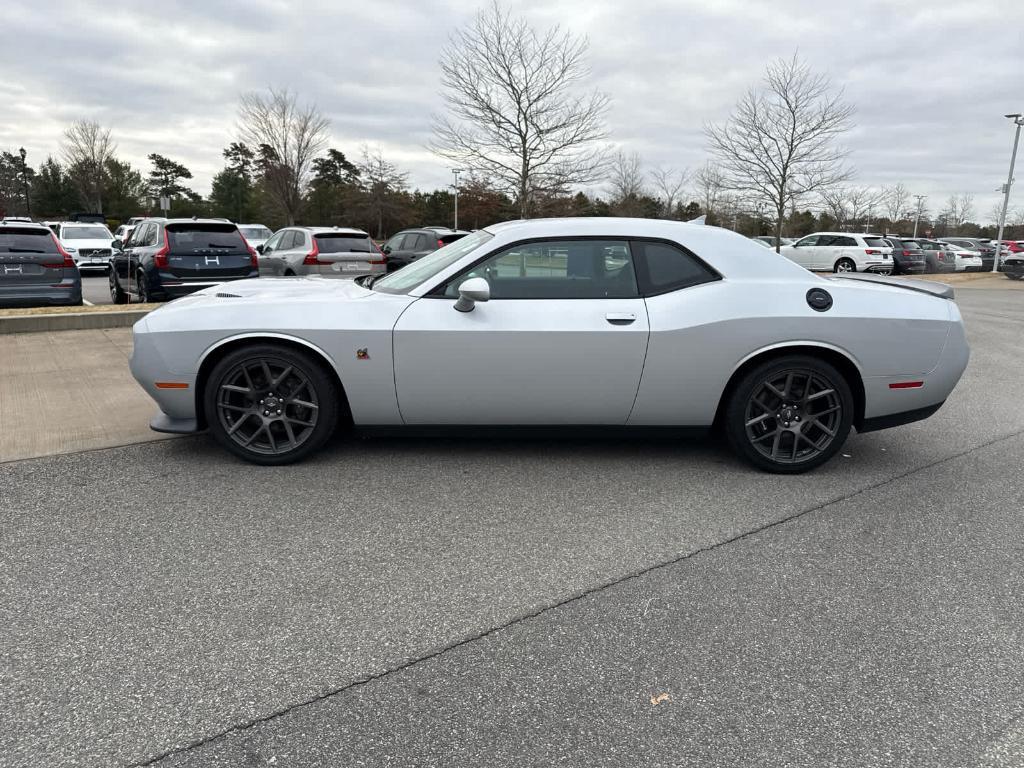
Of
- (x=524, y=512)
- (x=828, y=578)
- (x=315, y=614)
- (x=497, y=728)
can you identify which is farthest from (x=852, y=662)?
(x=315, y=614)

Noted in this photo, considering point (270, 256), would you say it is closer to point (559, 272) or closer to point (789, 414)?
point (559, 272)

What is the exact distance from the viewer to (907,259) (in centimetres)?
2769

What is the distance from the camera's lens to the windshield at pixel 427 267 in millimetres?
4539

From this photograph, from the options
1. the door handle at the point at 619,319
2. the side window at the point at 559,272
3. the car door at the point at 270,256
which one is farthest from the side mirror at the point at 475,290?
the car door at the point at 270,256

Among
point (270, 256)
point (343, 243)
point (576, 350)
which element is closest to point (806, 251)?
point (343, 243)

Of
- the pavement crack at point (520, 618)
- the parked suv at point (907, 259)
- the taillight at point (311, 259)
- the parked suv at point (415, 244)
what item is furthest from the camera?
the parked suv at point (907, 259)

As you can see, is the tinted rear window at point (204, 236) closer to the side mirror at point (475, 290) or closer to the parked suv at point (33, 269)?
the parked suv at point (33, 269)

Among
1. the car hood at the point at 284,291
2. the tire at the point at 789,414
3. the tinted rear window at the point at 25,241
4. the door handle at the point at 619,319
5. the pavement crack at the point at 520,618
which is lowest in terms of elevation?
the pavement crack at the point at 520,618

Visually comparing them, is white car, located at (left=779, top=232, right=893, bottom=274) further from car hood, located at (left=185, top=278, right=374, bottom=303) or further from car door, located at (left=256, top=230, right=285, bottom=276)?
car hood, located at (left=185, top=278, right=374, bottom=303)

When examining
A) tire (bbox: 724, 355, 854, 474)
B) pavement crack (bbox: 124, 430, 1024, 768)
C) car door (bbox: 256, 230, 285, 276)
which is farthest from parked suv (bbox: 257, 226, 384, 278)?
pavement crack (bbox: 124, 430, 1024, 768)

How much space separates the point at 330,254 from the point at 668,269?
9.81 meters

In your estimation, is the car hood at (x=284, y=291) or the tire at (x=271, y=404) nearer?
the tire at (x=271, y=404)

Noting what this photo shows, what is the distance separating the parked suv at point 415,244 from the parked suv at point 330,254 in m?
2.71

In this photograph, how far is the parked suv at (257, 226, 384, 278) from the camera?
1309cm
